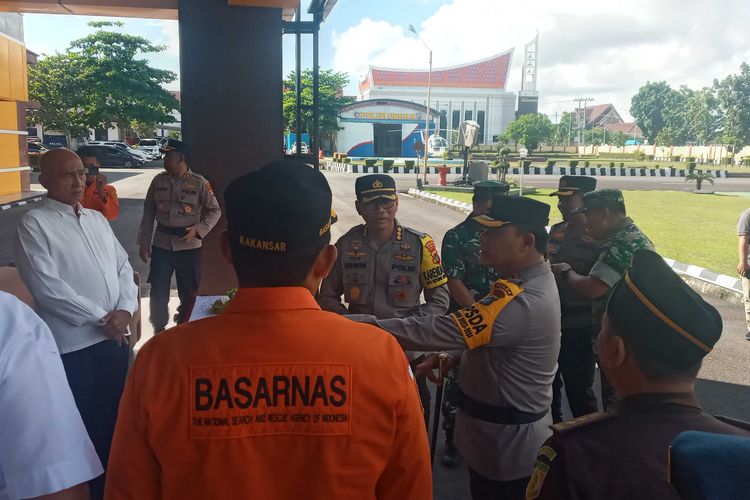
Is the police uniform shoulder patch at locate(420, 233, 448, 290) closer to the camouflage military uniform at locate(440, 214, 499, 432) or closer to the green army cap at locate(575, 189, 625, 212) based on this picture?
the camouflage military uniform at locate(440, 214, 499, 432)

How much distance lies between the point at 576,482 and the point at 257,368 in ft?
2.29

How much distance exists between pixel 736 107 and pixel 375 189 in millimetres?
72222

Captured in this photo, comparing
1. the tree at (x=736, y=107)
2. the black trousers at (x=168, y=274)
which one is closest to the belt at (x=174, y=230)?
the black trousers at (x=168, y=274)

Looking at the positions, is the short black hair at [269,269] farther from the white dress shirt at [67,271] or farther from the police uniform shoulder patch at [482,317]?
the white dress shirt at [67,271]

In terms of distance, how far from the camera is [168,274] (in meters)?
5.84

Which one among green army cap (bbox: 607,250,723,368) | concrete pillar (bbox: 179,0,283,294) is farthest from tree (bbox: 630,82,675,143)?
green army cap (bbox: 607,250,723,368)

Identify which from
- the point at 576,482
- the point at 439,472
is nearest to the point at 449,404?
the point at 439,472

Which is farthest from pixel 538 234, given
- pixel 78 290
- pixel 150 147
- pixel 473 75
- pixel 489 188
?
pixel 473 75

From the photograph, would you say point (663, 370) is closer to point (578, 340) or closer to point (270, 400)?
point (270, 400)

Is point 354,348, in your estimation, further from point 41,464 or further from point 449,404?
point 449,404

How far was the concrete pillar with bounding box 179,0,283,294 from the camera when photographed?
6652 millimetres

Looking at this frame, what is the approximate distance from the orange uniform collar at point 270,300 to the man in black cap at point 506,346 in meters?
1.21

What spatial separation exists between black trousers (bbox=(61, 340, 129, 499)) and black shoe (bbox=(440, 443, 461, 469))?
2.03 meters

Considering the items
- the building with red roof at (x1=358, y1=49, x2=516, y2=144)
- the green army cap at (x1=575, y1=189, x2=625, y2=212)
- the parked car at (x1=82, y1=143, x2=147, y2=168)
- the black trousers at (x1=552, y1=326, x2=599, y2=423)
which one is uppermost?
the building with red roof at (x1=358, y1=49, x2=516, y2=144)
